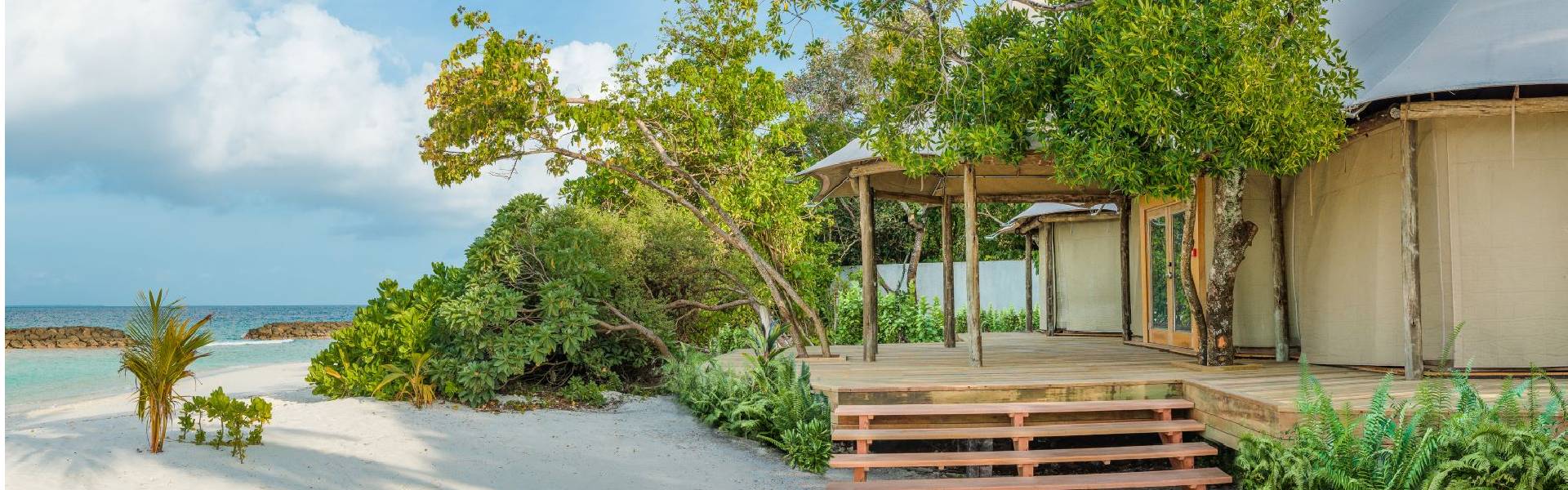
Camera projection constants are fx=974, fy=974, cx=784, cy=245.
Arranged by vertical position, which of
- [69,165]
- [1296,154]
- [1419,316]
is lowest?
[1419,316]

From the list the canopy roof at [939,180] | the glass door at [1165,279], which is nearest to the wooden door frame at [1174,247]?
the glass door at [1165,279]

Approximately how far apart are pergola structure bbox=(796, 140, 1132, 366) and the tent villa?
113mm

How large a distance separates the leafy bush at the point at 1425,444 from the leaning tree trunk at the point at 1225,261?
210cm

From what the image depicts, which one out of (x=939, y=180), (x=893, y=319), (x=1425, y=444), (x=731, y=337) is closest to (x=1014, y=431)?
(x=1425, y=444)

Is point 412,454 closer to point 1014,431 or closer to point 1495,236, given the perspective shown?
point 1014,431

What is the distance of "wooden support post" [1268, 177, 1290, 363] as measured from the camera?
8633mm

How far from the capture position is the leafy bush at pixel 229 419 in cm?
688

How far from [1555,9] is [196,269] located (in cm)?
3789

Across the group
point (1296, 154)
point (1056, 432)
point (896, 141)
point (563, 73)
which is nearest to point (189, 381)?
point (563, 73)

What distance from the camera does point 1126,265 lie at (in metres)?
11.9

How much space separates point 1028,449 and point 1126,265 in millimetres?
6046

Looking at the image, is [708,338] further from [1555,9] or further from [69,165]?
[69,165]

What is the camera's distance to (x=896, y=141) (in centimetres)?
780

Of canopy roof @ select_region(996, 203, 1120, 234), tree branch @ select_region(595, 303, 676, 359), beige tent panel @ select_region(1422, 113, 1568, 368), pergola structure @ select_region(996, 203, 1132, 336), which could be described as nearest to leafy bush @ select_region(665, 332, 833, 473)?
tree branch @ select_region(595, 303, 676, 359)
